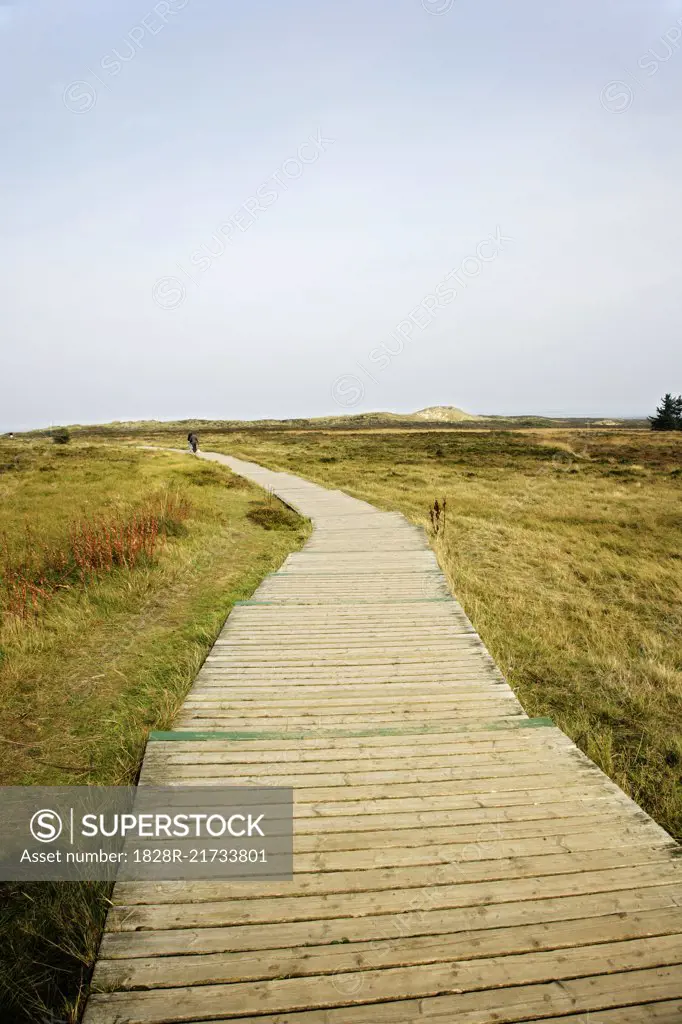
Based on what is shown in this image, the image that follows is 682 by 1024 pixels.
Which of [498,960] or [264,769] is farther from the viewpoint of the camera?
[264,769]

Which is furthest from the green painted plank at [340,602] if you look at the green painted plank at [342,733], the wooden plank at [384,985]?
the wooden plank at [384,985]

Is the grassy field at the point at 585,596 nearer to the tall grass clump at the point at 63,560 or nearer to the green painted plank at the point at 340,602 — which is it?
the green painted plank at the point at 340,602

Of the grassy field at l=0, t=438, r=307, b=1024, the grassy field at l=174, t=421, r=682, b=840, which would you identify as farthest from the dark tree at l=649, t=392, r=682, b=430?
the grassy field at l=0, t=438, r=307, b=1024

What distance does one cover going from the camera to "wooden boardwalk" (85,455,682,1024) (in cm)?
193

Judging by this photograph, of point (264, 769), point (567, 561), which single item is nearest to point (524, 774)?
point (264, 769)

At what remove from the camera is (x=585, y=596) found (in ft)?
30.2

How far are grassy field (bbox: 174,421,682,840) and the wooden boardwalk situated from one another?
1149mm

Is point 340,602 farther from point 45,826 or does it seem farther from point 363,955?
point 363,955

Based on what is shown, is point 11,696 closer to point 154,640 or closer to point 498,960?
point 154,640

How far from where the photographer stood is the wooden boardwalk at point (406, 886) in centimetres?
193

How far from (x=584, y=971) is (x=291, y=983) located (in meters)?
1.20

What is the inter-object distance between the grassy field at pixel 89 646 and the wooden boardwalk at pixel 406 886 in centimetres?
44

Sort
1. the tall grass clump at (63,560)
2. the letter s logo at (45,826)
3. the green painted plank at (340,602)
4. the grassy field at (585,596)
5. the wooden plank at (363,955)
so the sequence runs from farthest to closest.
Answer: the tall grass clump at (63,560)
the green painted plank at (340,602)
the grassy field at (585,596)
the letter s logo at (45,826)
the wooden plank at (363,955)

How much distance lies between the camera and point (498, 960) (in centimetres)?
205
